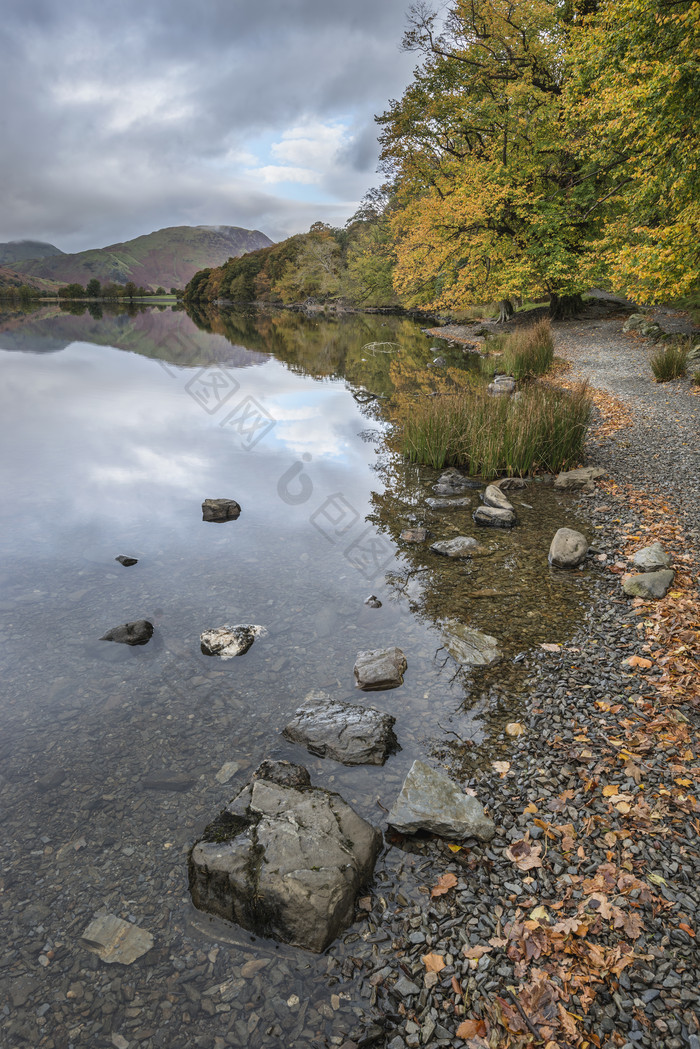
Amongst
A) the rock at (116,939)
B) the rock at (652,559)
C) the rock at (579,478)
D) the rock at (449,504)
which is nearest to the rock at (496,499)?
the rock at (449,504)

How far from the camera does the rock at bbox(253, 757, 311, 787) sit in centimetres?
376

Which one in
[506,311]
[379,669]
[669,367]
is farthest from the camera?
[506,311]

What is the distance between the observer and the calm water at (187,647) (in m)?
3.10

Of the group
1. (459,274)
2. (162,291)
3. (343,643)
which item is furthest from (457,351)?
(162,291)

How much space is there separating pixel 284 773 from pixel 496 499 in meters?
6.13

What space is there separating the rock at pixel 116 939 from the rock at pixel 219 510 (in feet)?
20.9

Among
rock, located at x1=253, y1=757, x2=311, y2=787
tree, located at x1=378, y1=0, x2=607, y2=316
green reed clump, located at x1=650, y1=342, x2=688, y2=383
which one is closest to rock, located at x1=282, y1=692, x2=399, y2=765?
rock, located at x1=253, y1=757, x2=311, y2=787

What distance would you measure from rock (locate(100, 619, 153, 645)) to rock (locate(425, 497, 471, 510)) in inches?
208

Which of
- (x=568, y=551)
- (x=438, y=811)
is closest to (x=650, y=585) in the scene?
(x=568, y=551)

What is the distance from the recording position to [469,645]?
211 inches

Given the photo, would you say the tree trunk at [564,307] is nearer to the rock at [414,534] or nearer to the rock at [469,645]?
the rock at [414,534]

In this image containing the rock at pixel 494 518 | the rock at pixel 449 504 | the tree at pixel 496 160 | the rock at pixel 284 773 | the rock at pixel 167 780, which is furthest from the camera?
the tree at pixel 496 160

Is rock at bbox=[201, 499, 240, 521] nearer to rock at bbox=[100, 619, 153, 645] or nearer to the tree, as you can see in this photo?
rock at bbox=[100, 619, 153, 645]

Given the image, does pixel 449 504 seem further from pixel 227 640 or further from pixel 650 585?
pixel 227 640
